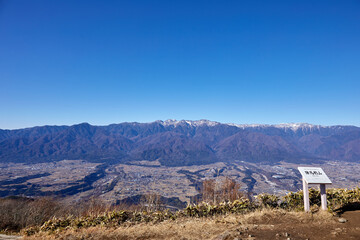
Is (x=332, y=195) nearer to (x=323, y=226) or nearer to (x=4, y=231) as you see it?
(x=323, y=226)

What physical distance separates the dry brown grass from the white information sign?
3.70ft

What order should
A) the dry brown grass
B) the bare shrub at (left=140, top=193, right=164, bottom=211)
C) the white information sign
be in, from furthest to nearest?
the bare shrub at (left=140, top=193, right=164, bottom=211)
the white information sign
the dry brown grass

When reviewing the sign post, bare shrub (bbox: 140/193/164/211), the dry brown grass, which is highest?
the sign post

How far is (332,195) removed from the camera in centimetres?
873

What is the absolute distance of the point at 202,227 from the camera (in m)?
6.44

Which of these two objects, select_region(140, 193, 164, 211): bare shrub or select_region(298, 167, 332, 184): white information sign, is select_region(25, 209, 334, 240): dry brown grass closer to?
select_region(298, 167, 332, 184): white information sign

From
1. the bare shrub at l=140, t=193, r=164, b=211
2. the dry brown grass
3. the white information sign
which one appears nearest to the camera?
the dry brown grass

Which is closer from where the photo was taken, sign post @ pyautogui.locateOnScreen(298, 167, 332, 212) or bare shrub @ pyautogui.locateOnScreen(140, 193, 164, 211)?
sign post @ pyautogui.locateOnScreen(298, 167, 332, 212)

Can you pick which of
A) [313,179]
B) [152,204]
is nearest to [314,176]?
[313,179]

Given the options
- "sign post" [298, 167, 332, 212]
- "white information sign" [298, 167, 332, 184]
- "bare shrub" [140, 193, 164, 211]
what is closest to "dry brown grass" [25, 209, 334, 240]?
"sign post" [298, 167, 332, 212]

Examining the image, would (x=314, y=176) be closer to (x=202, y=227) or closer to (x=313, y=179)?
(x=313, y=179)

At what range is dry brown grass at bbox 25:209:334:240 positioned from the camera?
5.89m

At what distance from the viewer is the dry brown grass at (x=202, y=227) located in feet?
19.3

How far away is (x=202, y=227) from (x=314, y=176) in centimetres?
459
